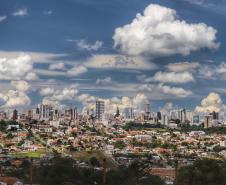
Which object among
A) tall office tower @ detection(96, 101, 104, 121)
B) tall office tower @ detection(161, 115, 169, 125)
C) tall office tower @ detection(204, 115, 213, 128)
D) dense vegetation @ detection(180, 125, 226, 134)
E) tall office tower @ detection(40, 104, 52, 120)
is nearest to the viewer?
dense vegetation @ detection(180, 125, 226, 134)

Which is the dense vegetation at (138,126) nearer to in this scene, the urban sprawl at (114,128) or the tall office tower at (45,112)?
the urban sprawl at (114,128)

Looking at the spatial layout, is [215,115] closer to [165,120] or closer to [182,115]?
[182,115]

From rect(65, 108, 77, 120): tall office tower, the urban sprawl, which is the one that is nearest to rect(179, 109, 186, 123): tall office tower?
the urban sprawl

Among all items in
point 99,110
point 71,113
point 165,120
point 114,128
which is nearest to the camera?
point 114,128

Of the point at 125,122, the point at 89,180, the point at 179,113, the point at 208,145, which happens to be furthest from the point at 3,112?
the point at 89,180

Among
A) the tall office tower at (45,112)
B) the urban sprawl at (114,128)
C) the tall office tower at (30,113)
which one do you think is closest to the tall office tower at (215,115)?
the urban sprawl at (114,128)

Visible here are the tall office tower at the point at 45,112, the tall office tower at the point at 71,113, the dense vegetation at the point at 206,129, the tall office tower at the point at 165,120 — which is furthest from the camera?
the tall office tower at the point at 71,113

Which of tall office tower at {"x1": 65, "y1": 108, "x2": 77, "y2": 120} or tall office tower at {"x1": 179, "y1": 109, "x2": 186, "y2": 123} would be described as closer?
tall office tower at {"x1": 65, "y1": 108, "x2": 77, "y2": 120}

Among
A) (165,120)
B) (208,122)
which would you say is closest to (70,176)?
(208,122)

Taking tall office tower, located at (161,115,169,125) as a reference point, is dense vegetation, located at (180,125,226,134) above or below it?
below

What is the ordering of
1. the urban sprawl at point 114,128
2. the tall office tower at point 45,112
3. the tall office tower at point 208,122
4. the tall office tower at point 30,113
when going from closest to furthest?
the urban sprawl at point 114,128 < the tall office tower at point 208,122 < the tall office tower at point 30,113 < the tall office tower at point 45,112

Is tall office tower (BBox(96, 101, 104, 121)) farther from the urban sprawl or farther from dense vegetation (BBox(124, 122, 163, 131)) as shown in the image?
dense vegetation (BBox(124, 122, 163, 131))

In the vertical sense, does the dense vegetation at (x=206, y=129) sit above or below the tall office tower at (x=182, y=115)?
below
